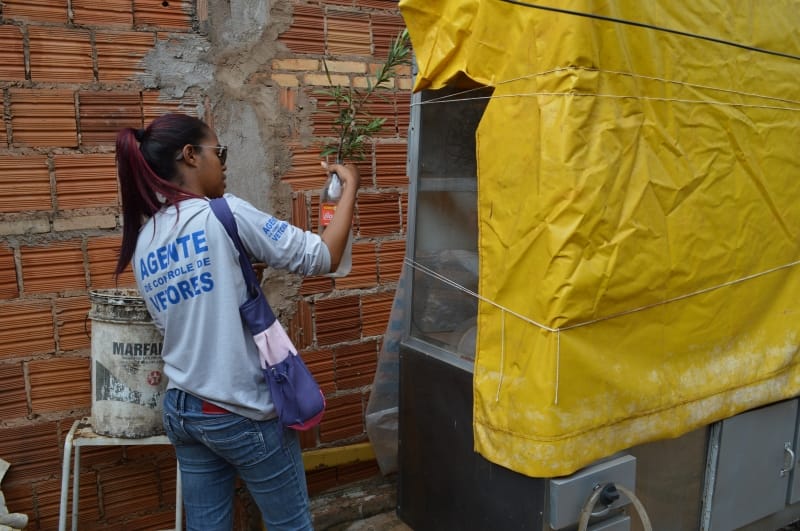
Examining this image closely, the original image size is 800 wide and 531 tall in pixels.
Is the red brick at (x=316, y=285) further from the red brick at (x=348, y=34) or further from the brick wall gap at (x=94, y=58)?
the brick wall gap at (x=94, y=58)

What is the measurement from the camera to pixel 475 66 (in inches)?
78.7

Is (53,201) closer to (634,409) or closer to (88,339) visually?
(88,339)

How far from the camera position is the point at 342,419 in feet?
10.6

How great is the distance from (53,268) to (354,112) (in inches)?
58.9

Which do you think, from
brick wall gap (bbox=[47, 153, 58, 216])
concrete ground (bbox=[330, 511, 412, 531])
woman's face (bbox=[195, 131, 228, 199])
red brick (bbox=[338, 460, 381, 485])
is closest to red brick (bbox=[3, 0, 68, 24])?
brick wall gap (bbox=[47, 153, 58, 216])

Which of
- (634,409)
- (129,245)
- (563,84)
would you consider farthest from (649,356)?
(129,245)

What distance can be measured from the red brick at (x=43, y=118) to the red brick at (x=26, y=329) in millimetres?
648

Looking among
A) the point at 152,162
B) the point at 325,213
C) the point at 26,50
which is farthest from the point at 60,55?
the point at 325,213

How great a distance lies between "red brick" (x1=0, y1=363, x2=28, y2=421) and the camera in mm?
2432

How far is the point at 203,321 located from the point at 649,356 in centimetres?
140

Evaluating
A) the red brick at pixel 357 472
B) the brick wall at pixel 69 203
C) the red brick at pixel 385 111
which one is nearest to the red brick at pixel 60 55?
the brick wall at pixel 69 203

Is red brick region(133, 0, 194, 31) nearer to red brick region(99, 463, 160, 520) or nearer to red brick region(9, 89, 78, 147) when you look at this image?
red brick region(9, 89, 78, 147)

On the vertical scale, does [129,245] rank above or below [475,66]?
below

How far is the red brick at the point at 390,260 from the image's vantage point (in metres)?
3.28
